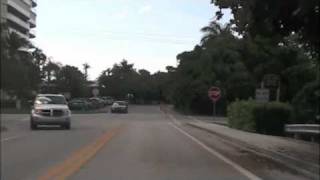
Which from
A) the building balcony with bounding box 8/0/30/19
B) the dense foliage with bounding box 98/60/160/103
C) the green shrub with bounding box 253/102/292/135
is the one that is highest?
the building balcony with bounding box 8/0/30/19

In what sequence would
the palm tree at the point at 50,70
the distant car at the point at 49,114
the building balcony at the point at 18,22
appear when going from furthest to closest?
the building balcony at the point at 18,22 < the palm tree at the point at 50,70 < the distant car at the point at 49,114

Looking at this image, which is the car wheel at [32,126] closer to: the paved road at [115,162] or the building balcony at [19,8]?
the paved road at [115,162]

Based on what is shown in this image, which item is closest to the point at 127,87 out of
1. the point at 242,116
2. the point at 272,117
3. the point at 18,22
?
the point at 18,22

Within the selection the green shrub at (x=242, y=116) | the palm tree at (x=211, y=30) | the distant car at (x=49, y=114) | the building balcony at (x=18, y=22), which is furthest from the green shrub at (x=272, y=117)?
the building balcony at (x=18, y=22)

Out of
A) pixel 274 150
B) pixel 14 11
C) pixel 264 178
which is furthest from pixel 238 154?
pixel 14 11

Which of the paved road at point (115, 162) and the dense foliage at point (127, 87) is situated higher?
the dense foliage at point (127, 87)

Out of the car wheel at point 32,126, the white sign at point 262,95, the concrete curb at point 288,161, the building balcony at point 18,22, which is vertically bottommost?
the concrete curb at point 288,161

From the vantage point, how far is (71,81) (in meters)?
113

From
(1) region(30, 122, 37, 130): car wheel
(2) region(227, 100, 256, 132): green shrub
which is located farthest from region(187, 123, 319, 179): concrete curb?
(1) region(30, 122, 37, 130): car wheel

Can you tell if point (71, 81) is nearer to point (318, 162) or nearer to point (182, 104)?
point (182, 104)

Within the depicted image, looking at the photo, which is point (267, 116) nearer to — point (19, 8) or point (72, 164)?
point (72, 164)

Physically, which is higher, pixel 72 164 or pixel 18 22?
pixel 18 22

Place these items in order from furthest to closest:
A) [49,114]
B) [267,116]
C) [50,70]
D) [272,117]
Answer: [50,70] → [49,114] → [272,117] → [267,116]

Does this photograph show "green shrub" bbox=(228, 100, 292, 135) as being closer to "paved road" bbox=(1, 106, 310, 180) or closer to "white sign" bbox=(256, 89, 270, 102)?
"white sign" bbox=(256, 89, 270, 102)
